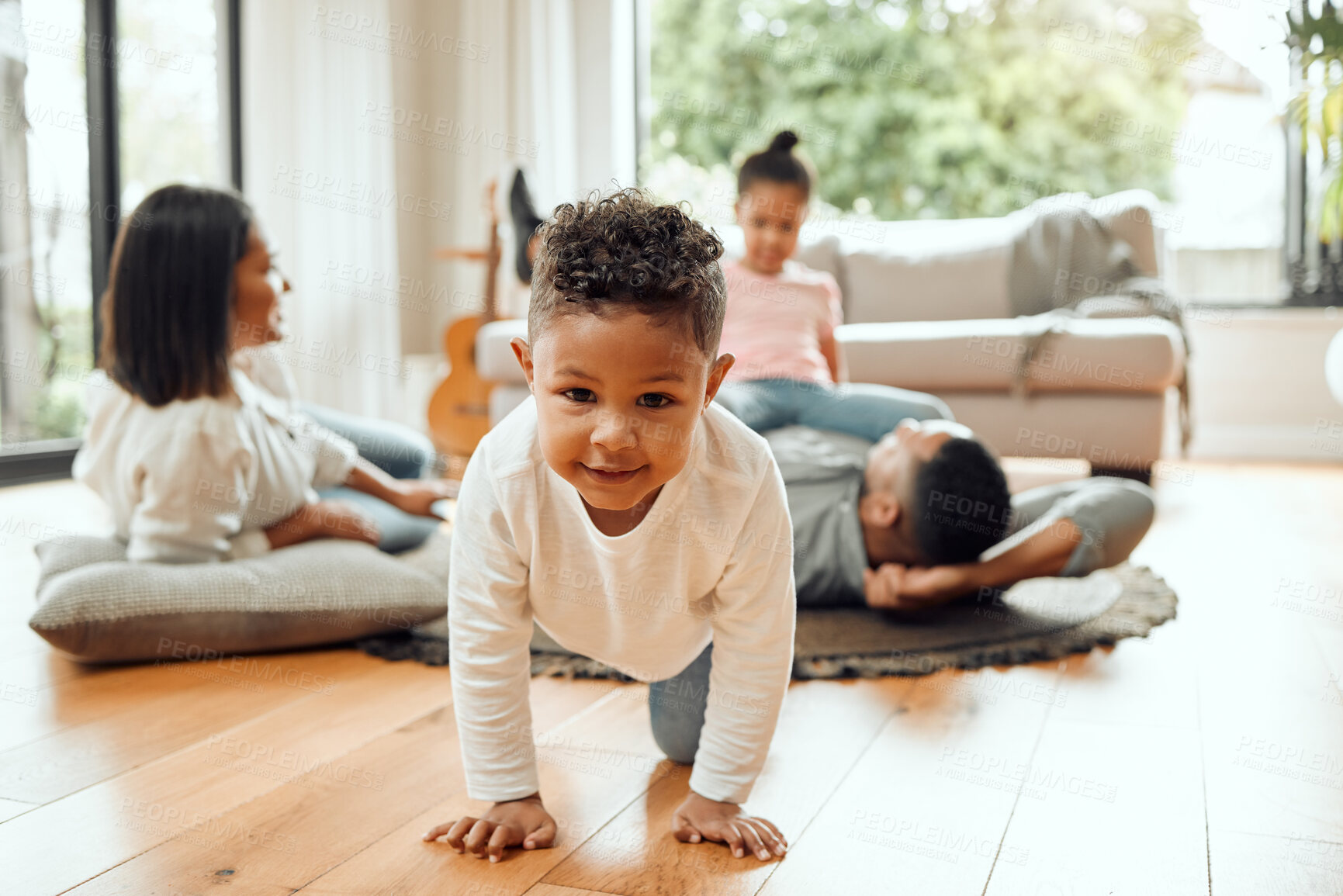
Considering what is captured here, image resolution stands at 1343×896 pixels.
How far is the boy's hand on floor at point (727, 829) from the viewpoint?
0.95m

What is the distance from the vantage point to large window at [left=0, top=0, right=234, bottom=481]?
3318mm

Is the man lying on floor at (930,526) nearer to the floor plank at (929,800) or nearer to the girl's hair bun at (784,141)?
the floor plank at (929,800)

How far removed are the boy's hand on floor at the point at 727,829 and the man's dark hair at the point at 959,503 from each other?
2.55 feet

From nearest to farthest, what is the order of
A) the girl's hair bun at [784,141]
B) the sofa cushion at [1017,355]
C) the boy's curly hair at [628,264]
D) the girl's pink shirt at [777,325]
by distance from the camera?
the boy's curly hair at [628,264], the girl's hair bun at [784,141], the girl's pink shirt at [777,325], the sofa cushion at [1017,355]

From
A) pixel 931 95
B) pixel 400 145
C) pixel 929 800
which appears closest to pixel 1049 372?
pixel 929 800

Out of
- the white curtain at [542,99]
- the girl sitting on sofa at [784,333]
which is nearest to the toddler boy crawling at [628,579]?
the girl sitting on sofa at [784,333]

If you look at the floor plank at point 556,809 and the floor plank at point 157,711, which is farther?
the floor plank at point 157,711

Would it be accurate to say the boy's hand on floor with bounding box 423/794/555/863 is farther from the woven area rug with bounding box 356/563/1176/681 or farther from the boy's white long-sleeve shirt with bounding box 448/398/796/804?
the woven area rug with bounding box 356/563/1176/681

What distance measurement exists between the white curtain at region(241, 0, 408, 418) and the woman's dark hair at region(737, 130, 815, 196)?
2.17 meters

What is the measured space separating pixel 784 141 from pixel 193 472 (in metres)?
1.30

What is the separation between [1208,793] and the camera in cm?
108

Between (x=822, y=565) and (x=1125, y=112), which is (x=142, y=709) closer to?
(x=822, y=565)

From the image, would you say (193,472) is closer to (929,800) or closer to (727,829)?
(727,829)

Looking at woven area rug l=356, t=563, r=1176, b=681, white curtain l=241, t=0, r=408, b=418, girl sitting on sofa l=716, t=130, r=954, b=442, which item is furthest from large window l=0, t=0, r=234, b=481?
woven area rug l=356, t=563, r=1176, b=681
